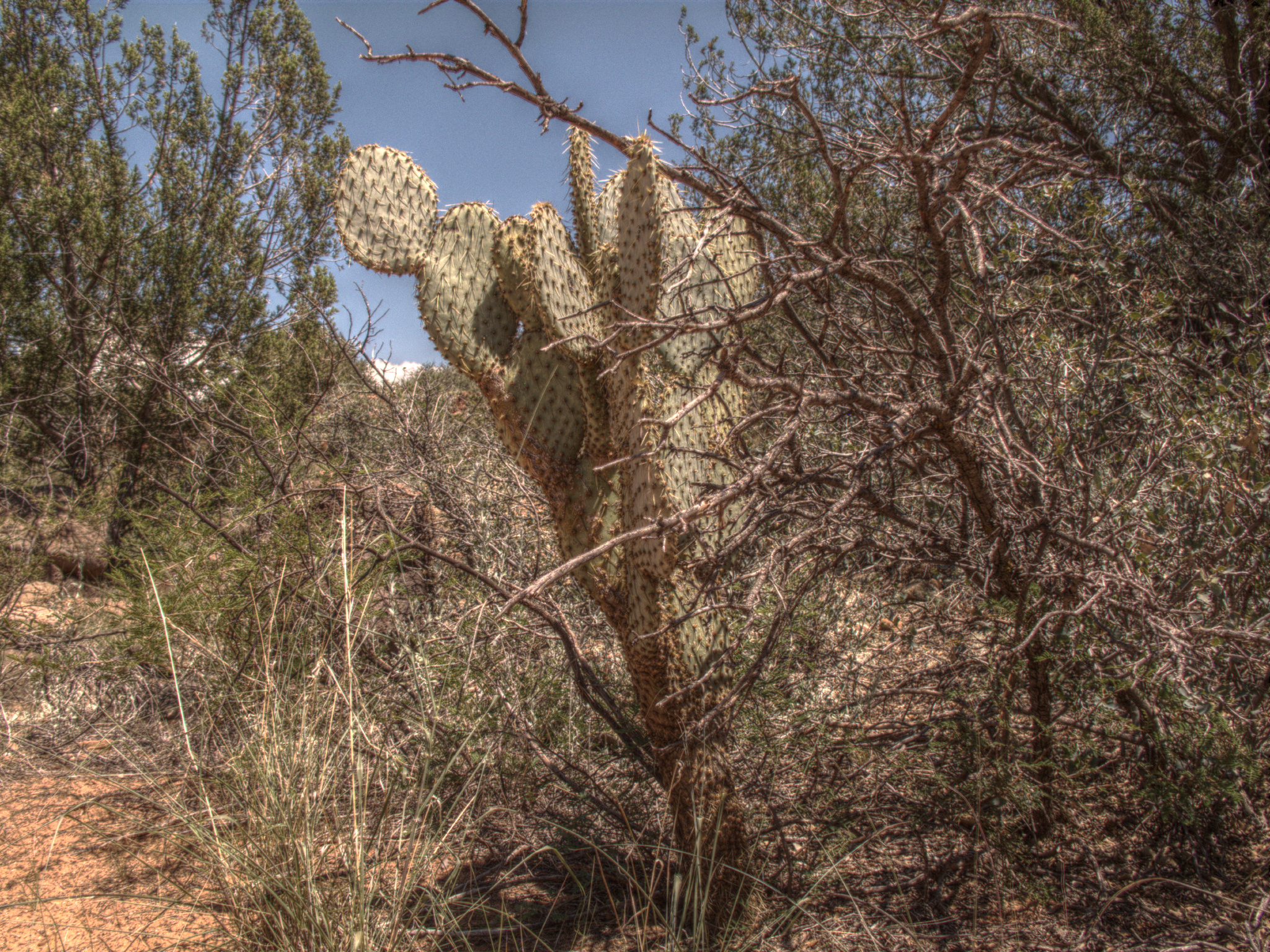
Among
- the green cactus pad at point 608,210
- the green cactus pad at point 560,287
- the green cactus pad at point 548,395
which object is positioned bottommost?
the green cactus pad at point 548,395

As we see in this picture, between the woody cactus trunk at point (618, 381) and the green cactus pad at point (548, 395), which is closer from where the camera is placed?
the woody cactus trunk at point (618, 381)

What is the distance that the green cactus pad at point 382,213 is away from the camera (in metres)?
2.79

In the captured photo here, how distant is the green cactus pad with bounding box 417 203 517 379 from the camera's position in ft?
8.66

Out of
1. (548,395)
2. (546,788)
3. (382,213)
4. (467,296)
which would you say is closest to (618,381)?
(548,395)

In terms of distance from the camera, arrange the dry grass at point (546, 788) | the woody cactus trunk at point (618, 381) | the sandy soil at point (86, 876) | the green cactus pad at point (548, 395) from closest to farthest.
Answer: the dry grass at point (546, 788) → the sandy soil at point (86, 876) → the woody cactus trunk at point (618, 381) → the green cactus pad at point (548, 395)

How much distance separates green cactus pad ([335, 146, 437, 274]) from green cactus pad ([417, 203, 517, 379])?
102mm

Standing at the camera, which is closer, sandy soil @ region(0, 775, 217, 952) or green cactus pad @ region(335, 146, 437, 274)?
sandy soil @ region(0, 775, 217, 952)

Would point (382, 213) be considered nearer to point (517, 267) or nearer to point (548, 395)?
point (517, 267)

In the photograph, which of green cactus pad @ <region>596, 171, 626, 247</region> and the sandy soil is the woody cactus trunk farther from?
the sandy soil

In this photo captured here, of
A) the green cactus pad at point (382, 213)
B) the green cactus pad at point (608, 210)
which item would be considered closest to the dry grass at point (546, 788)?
the green cactus pad at point (382, 213)

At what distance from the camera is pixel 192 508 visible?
266 centimetres

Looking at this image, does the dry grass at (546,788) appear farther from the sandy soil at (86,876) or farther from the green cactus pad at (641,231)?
the green cactus pad at (641,231)

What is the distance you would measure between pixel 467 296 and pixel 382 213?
495 millimetres

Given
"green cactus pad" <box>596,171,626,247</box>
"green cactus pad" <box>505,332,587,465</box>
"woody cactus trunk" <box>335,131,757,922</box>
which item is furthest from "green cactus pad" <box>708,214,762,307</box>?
"green cactus pad" <box>505,332,587,465</box>
